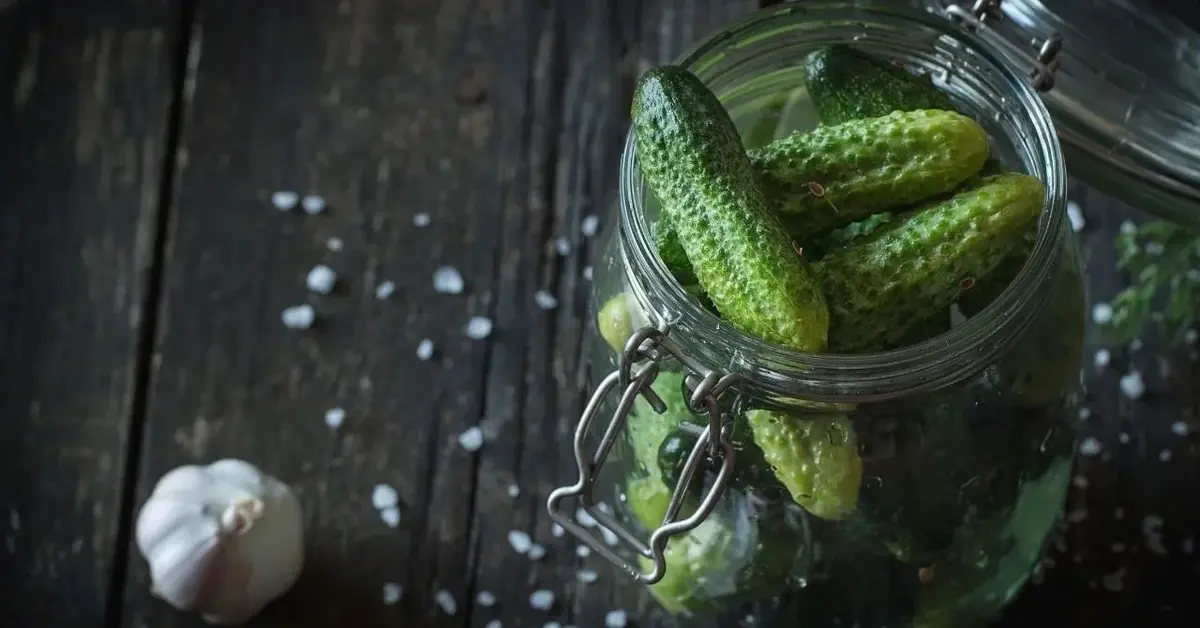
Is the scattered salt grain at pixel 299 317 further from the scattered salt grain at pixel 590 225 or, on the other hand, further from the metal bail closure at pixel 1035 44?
the metal bail closure at pixel 1035 44

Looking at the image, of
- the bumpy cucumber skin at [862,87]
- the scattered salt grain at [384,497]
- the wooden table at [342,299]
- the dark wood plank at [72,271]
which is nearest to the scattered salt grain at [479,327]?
the wooden table at [342,299]

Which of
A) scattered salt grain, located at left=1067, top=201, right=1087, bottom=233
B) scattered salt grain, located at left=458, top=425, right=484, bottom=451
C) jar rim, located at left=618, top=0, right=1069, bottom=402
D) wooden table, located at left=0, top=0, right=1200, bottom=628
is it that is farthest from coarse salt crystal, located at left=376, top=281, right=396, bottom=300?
scattered salt grain, located at left=1067, top=201, right=1087, bottom=233

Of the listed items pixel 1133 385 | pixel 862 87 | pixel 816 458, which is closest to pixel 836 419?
pixel 816 458

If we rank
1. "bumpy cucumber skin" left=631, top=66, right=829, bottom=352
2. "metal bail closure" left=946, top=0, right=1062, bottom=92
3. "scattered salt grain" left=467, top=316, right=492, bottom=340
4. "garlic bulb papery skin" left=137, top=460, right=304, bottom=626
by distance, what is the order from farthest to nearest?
"scattered salt grain" left=467, top=316, right=492, bottom=340, "garlic bulb papery skin" left=137, top=460, right=304, bottom=626, "metal bail closure" left=946, top=0, right=1062, bottom=92, "bumpy cucumber skin" left=631, top=66, right=829, bottom=352

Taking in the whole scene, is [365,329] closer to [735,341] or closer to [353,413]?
[353,413]

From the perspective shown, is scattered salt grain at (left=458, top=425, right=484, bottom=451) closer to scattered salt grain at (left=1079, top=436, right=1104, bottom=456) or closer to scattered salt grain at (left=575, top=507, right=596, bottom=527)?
scattered salt grain at (left=575, top=507, right=596, bottom=527)

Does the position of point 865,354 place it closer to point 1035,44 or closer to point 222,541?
point 1035,44
